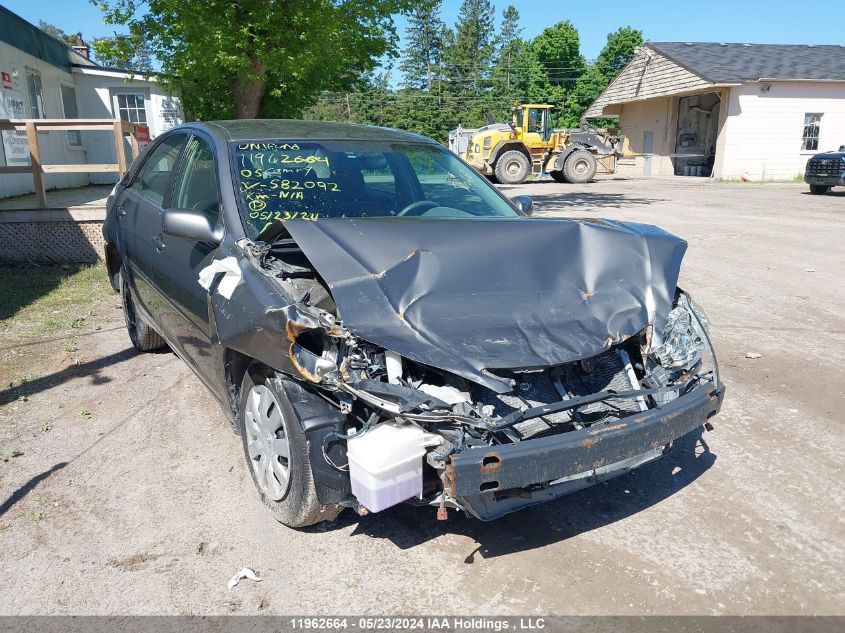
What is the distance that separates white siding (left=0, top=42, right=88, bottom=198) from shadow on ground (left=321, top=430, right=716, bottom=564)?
37.9 ft

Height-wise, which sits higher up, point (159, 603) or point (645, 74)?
point (645, 74)

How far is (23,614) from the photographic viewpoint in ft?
8.30

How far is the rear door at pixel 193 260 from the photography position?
137 inches

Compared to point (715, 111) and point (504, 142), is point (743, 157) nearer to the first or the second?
point (715, 111)

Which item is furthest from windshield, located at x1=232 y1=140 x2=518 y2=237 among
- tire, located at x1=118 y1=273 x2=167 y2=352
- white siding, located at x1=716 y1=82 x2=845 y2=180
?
white siding, located at x1=716 y1=82 x2=845 y2=180

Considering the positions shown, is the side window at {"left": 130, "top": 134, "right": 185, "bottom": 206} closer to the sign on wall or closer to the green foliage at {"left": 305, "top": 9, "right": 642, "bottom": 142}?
the sign on wall

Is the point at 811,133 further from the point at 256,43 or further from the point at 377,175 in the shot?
the point at 377,175

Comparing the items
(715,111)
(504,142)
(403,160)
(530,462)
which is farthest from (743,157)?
(530,462)

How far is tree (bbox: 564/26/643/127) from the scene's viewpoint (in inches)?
2100

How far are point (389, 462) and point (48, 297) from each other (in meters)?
6.16

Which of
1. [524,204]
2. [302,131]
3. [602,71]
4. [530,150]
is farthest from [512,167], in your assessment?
[602,71]

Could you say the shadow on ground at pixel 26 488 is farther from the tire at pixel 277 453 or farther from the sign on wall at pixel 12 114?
the sign on wall at pixel 12 114

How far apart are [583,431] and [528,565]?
2.11ft

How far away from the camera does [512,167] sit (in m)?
25.1
